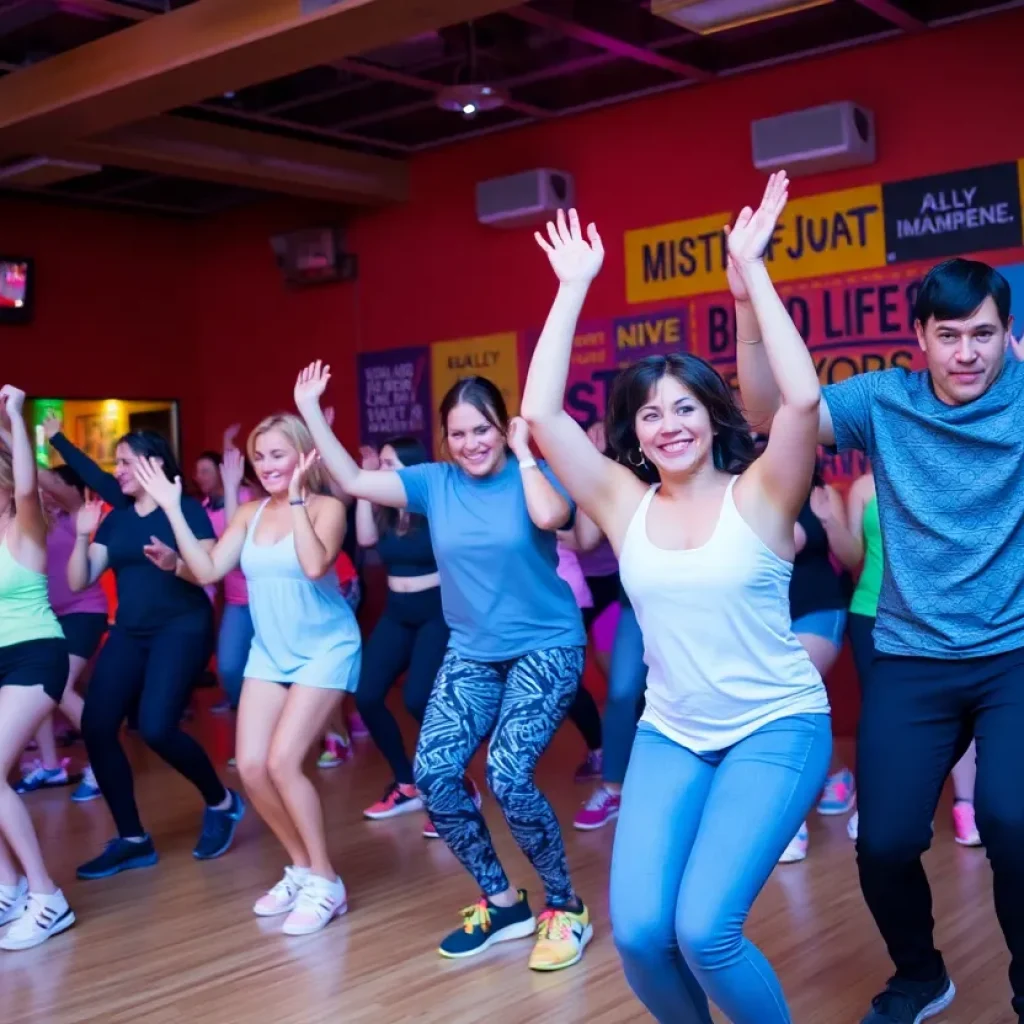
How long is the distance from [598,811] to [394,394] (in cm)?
408

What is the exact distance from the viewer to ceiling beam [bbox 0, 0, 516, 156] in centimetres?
509

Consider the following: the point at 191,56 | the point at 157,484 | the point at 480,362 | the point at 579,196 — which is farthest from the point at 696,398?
the point at 480,362

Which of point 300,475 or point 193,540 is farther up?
point 300,475

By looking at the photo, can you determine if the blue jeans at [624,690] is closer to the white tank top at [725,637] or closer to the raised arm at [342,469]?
the raised arm at [342,469]

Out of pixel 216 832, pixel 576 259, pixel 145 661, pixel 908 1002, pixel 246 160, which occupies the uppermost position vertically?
pixel 246 160

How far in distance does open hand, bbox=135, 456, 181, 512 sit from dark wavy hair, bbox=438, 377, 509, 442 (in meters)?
1.03

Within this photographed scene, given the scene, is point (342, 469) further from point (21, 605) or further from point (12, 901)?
point (12, 901)

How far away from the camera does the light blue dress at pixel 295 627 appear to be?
13.1 feet

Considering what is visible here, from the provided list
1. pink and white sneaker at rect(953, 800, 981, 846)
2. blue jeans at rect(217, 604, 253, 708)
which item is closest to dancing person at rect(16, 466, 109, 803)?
blue jeans at rect(217, 604, 253, 708)

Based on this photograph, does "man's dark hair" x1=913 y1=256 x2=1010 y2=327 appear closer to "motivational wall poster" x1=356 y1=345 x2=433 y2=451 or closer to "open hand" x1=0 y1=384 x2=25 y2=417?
"open hand" x1=0 y1=384 x2=25 y2=417

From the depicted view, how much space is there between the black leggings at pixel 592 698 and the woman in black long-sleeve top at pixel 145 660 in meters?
1.58

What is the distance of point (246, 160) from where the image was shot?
753cm

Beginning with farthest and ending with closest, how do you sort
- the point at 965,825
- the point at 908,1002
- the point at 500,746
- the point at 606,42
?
the point at 606,42
the point at 965,825
the point at 500,746
the point at 908,1002

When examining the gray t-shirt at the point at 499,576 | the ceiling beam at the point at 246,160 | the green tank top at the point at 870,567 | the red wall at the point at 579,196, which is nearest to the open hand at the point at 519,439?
the gray t-shirt at the point at 499,576
